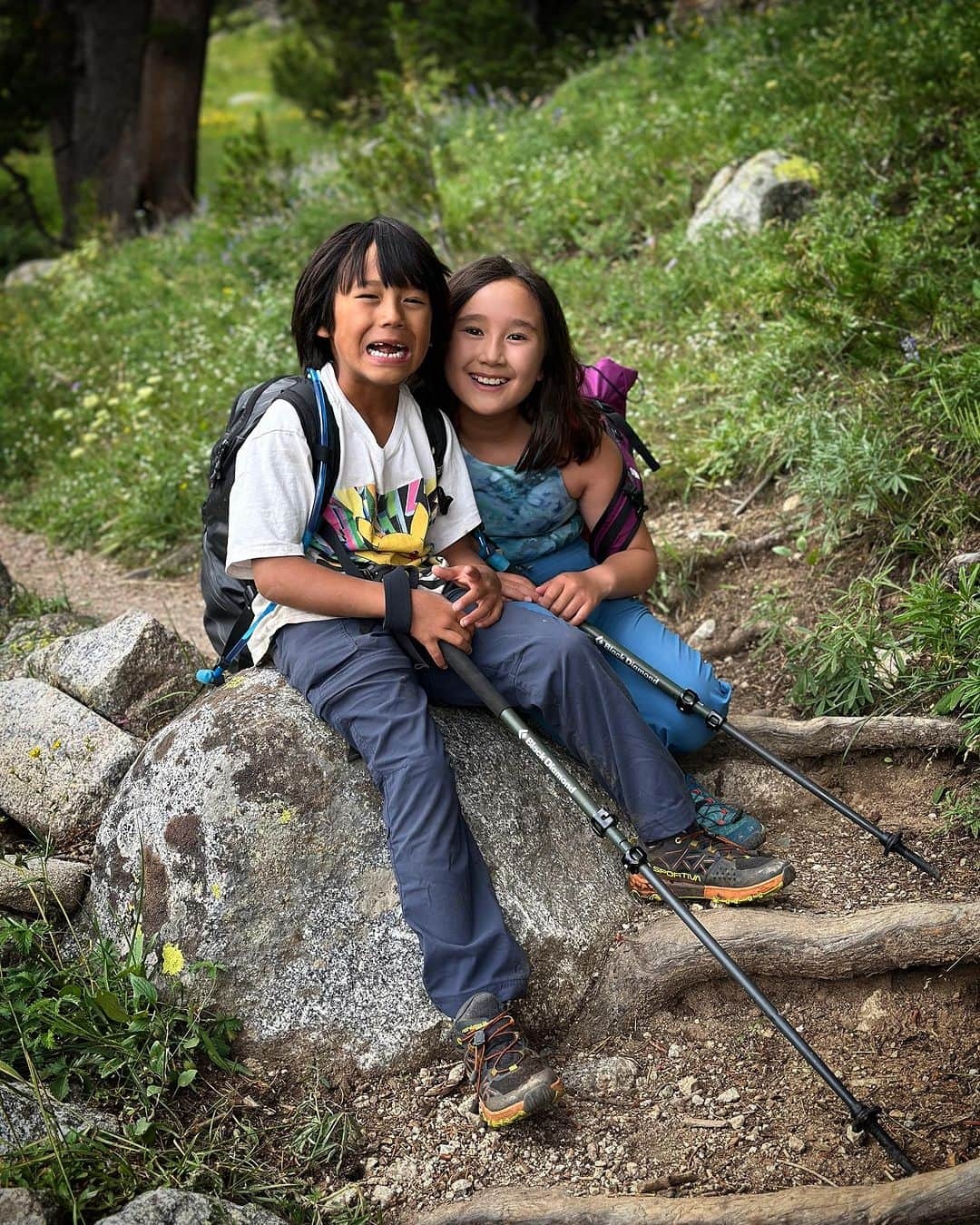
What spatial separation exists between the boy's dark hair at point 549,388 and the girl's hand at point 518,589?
1.19 ft

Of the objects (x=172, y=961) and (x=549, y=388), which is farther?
(x=549, y=388)

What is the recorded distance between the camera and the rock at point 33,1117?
8.29 ft

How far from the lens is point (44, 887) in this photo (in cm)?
320

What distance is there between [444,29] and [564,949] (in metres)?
13.2

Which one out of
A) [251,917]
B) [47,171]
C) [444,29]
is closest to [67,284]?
[444,29]

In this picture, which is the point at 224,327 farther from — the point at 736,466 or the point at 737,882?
the point at 737,882

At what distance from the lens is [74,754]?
11.8ft

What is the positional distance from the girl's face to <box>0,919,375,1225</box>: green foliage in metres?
1.86

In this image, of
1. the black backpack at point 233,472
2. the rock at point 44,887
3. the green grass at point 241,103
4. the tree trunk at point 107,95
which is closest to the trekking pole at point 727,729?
the black backpack at point 233,472

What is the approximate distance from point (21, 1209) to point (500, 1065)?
42.7 inches

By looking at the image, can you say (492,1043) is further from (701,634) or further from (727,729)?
(701,634)

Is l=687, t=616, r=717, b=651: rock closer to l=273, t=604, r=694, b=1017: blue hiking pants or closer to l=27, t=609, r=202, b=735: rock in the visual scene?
l=273, t=604, r=694, b=1017: blue hiking pants

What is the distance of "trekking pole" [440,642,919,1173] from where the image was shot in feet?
8.50

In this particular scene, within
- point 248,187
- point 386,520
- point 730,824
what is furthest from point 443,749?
point 248,187
